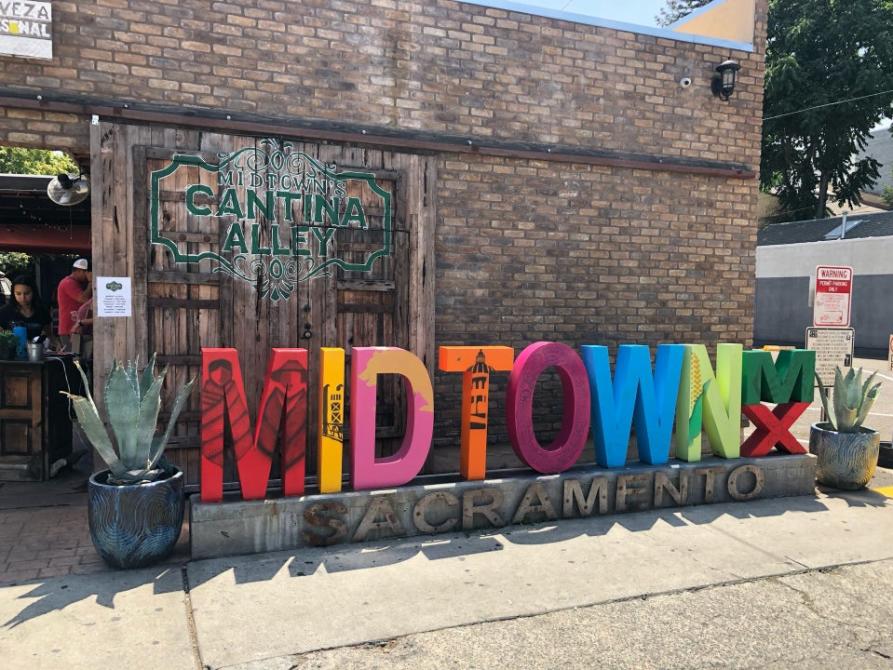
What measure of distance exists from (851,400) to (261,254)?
5529 millimetres

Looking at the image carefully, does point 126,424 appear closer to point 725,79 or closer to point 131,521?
point 131,521

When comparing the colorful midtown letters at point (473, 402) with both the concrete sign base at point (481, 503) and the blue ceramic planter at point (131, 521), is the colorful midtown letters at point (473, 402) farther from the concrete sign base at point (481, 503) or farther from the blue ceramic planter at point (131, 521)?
the blue ceramic planter at point (131, 521)

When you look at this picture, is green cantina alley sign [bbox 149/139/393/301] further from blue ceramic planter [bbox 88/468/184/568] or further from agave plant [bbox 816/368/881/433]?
agave plant [bbox 816/368/881/433]

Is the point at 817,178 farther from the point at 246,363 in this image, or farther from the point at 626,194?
the point at 246,363

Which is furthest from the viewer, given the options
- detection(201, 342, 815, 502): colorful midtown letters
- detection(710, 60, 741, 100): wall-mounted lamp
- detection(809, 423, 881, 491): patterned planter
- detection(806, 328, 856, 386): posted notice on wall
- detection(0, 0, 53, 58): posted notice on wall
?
detection(710, 60, 741, 100): wall-mounted lamp

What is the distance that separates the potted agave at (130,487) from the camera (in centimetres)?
409

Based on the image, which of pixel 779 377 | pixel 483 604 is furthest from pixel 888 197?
pixel 483 604

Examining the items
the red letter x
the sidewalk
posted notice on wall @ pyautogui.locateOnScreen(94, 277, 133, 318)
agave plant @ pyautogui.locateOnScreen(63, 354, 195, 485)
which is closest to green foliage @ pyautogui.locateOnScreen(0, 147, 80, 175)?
posted notice on wall @ pyautogui.locateOnScreen(94, 277, 133, 318)

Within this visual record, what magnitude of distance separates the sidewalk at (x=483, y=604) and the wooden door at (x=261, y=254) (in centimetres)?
174

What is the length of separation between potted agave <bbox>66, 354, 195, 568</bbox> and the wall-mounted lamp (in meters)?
6.32

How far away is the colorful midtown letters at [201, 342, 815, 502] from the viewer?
4.58m

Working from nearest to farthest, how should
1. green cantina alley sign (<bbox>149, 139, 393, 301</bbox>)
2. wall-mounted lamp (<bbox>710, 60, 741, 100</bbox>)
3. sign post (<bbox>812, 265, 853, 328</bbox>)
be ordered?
green cantina alley sign (<bbox>149, 139, 393, 301</bbox>) < sign post (<bbox>812, 265, 853, 328</bbox>) < wall-mounted lamp (<bbox>710, 60, 741, 100</bbox>)

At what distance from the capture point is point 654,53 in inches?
274

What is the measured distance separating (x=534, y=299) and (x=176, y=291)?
3279mm
